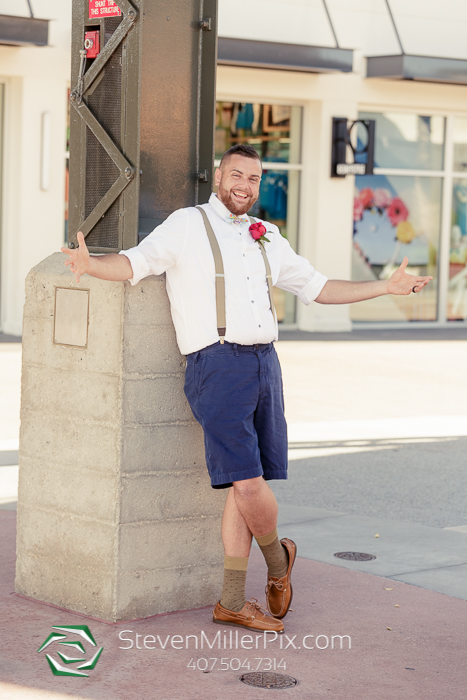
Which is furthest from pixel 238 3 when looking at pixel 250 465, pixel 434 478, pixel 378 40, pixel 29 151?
pixel 250 465

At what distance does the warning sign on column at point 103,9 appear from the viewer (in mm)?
4797

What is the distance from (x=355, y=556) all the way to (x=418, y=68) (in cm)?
1285

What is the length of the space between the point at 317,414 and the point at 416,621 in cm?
546

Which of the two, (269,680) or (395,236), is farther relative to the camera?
(395,236)

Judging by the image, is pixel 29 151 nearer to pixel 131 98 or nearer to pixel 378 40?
pixel 378 40

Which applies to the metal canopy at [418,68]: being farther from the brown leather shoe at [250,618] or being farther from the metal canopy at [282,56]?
the brown leather shoe at [250,618]

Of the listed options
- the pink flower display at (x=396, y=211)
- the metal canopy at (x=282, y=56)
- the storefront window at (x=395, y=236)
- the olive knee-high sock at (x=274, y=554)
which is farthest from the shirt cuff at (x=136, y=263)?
the pink flower display at (x=396, y=211)

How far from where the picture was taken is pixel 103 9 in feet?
15.9

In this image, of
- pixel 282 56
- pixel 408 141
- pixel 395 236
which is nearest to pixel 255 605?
pixel 282 56

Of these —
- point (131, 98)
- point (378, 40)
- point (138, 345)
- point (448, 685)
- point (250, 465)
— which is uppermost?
point (378, 40)

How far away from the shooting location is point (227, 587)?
4.72 metres

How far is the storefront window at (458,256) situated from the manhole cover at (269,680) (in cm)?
1621

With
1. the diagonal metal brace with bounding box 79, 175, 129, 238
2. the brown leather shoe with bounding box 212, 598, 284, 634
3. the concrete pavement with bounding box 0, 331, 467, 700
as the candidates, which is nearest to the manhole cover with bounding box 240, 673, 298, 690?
the concrete pavement with bounding box 0, 331, 467, 700

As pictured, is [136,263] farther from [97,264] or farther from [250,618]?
[250,618]
